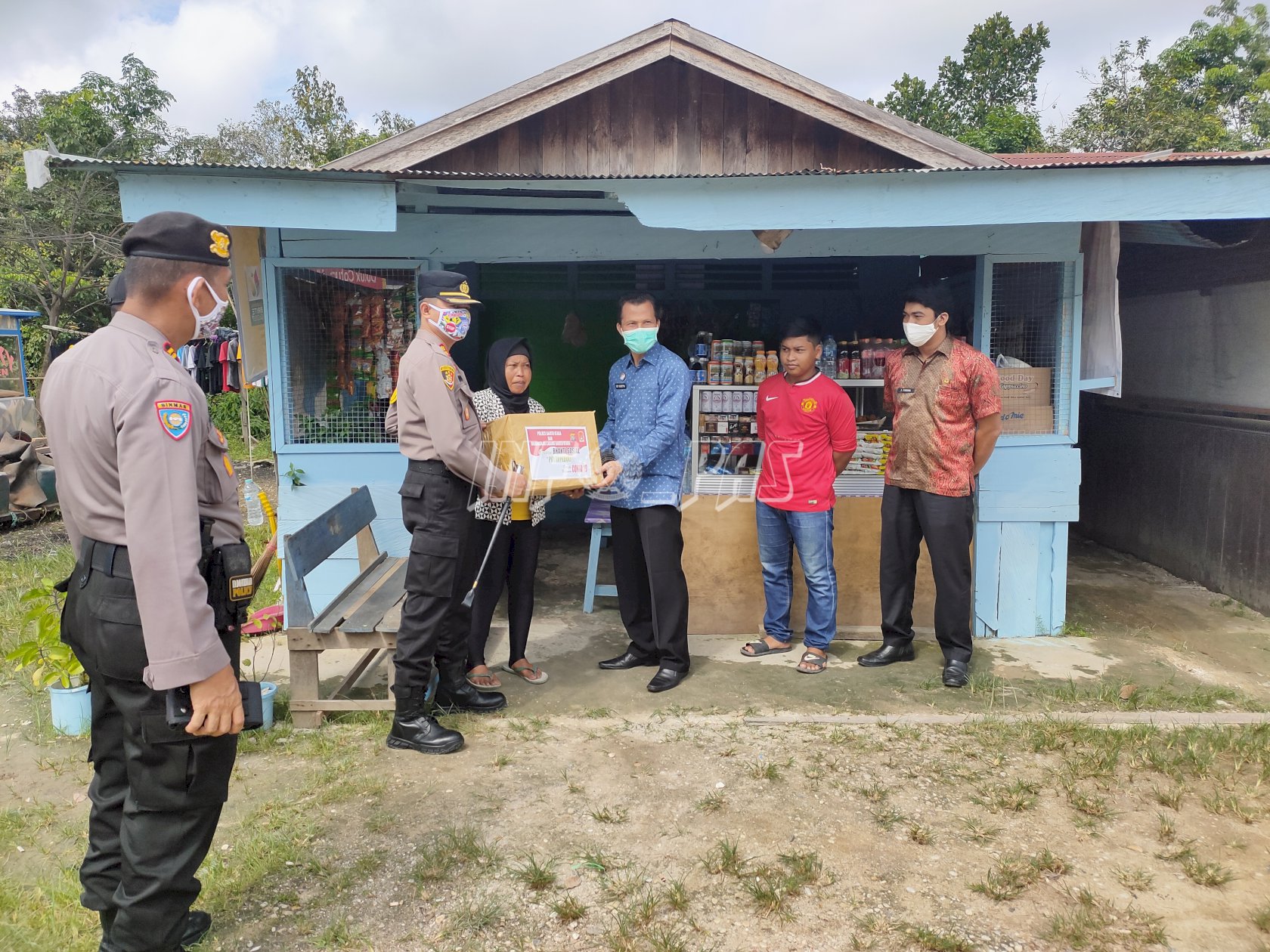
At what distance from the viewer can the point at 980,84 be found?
24.7m

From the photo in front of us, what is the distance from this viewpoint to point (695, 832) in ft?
10.3

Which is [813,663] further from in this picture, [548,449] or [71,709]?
[71,709]

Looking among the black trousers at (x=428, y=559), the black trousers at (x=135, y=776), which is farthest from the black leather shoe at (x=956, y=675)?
the black trousers at (x=135, y=776)

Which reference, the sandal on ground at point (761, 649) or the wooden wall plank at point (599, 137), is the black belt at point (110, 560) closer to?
the sandal on ground at point (761, 649)

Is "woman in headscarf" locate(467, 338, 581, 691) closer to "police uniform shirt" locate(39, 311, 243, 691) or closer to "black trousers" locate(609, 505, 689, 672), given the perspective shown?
"black trousers" locate(609, 505, 689, 672)

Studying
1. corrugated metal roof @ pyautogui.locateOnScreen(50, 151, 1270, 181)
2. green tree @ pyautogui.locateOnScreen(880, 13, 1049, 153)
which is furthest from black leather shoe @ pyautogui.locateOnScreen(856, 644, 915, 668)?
green tree @ pyautogui.locateOnScreen(880, 13, 1049, 153)

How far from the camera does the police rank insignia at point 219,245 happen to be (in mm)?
2195

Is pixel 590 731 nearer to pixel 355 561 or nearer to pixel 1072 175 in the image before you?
pixel 355 561

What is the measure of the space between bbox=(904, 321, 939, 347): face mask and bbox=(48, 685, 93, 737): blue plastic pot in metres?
4.20

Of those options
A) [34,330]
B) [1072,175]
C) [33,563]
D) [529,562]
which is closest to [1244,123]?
[1072,175]

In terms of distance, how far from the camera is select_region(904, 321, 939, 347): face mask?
4.40m

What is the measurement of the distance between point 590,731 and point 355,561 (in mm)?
2270

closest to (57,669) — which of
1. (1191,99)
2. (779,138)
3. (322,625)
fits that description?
(322,625)

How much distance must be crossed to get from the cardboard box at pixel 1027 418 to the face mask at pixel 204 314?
4358 millimetres
